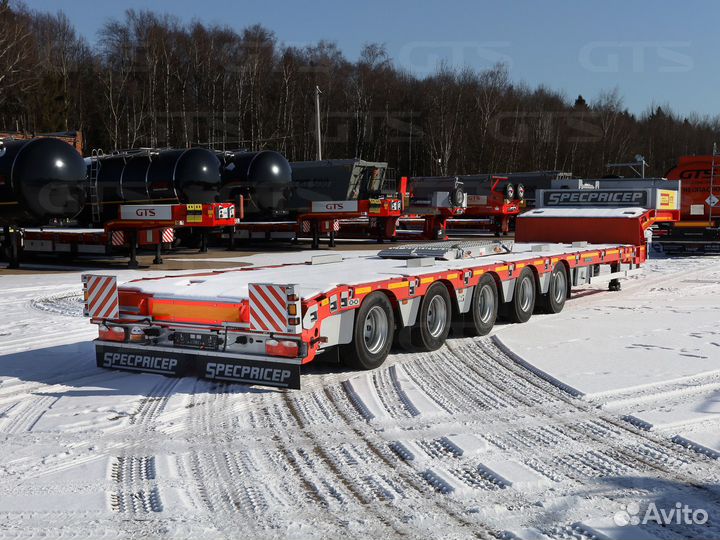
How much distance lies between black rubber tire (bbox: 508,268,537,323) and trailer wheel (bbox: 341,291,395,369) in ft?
10.0

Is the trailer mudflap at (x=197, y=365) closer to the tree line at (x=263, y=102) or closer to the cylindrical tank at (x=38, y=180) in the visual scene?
the cylindrical tank at (x=38, y=180)

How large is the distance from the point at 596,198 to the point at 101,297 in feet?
38.2

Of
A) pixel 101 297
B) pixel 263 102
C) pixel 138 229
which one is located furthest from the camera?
pixel 263 102

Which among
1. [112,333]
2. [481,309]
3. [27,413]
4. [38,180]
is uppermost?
[38,180]

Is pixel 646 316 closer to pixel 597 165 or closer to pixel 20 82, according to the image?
pixel 20 82

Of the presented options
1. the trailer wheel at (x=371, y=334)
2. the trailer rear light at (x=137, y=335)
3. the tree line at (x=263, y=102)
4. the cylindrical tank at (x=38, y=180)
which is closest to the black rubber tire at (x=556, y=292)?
the trailer wheel at (x=371, y=334)

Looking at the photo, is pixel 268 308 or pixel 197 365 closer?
pixel 268 308

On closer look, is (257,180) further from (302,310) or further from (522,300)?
(302,310)

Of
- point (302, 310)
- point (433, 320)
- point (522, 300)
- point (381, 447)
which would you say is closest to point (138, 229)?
point (522, 300)

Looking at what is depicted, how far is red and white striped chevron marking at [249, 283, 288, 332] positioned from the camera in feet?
20.7

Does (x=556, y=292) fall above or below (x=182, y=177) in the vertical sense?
below

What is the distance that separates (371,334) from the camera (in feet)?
24.7

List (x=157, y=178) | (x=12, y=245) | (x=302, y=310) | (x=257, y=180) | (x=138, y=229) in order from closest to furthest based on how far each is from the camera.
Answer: (x=302, y=310), (x=12, y=245), (x=138, y=229), (x=157, y=178), (x=257, y=180)

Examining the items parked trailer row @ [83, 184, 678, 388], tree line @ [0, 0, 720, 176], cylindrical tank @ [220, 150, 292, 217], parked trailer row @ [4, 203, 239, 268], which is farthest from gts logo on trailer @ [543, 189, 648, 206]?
tree line @ [0, 0, 720, 176]
